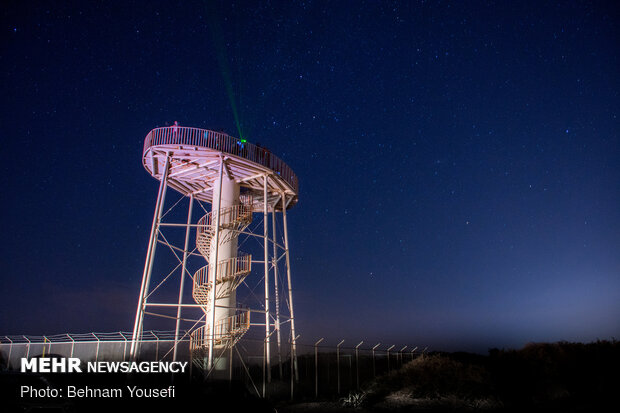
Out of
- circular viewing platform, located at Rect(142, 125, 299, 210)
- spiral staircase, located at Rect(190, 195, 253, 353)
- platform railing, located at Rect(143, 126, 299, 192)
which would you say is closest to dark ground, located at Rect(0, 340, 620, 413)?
spiral staircase, located at Rect(190, 195, 253, 353)

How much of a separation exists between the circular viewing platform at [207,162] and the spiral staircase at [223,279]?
2.47 metres

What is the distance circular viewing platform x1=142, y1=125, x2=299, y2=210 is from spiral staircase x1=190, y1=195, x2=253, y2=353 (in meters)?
2.47

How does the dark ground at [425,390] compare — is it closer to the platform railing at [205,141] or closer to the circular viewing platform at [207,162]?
the circular viewing platform at [207,162]

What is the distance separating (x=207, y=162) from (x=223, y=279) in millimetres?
6756

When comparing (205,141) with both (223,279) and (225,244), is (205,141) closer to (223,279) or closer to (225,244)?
(225,244)

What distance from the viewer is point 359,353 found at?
24734 millimetres

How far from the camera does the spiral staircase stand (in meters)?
24.0

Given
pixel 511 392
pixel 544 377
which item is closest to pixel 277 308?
pixel 511 392

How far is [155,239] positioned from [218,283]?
13.9ft

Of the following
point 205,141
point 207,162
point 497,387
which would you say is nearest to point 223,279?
point 207,162

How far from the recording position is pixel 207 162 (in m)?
25.8

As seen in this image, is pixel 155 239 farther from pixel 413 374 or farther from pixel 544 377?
pixel 544 377

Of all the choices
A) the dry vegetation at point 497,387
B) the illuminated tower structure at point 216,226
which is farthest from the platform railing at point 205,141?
the dry vegetation at point 497,387

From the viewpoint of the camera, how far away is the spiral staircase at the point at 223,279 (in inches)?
945
